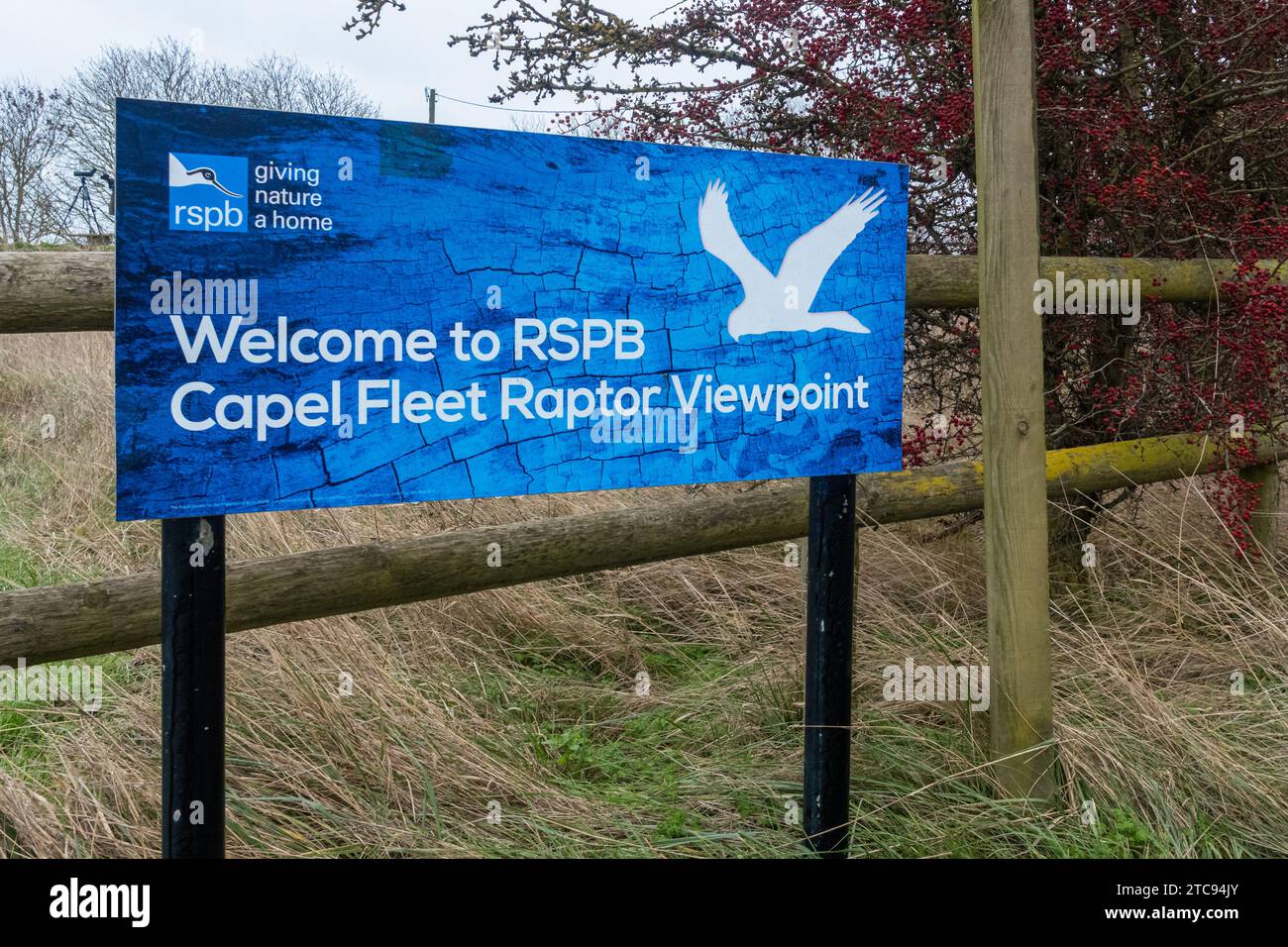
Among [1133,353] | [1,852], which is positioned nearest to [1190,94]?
[1133,353]

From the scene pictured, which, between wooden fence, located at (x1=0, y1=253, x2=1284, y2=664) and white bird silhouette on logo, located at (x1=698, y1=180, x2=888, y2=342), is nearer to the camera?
wooden fence, located at (x1=0, y1=253, x2=1284, y2=664)

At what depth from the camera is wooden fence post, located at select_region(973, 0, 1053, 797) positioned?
9.35 feet

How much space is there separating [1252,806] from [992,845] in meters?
0.79

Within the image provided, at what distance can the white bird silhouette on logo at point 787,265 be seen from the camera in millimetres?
2482

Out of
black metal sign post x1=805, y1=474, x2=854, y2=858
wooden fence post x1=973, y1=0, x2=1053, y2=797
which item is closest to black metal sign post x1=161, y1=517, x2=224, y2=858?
black metal sign post x1=805, y1=474, x2=854, y2=858

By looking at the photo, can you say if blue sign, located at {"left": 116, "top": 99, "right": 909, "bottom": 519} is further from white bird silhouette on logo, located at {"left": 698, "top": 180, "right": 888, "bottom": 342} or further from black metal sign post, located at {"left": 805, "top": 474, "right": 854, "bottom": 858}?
black metal sign post, located at {"left": 805, "top": 474, "right": 854, "bottom": 858}

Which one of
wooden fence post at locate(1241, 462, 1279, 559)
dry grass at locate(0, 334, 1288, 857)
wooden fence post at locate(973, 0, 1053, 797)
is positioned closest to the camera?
dry grass at locate(0, 334, 1288, 857)

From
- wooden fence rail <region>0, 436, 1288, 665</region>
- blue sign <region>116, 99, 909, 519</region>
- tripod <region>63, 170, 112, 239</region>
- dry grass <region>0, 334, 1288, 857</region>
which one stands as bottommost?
dry grass <region>0, 334, 1288, 857</region>

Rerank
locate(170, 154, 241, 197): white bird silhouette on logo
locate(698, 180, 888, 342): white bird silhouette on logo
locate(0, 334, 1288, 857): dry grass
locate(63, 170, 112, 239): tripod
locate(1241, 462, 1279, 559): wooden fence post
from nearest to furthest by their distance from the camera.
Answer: locate(170, 154, 241, 197): white bird silhouette on logo, locate(698, 180, 888, 342): white bird silhouette on logo, locate(0, 334, 1288, 857): dry grass, locate(1241, 462, 1279, 559): wooden fence post, locate(63, 170, 112, 239): tripod

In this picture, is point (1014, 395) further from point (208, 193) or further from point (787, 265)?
point (208, 193)

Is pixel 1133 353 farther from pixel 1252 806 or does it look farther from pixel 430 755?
pixel 430 755

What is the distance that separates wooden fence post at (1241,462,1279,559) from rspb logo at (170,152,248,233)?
456 centimetres

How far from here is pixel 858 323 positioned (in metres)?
2.70

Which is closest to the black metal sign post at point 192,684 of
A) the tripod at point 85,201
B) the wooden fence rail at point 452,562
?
the wooden fence rail at point 452,562
